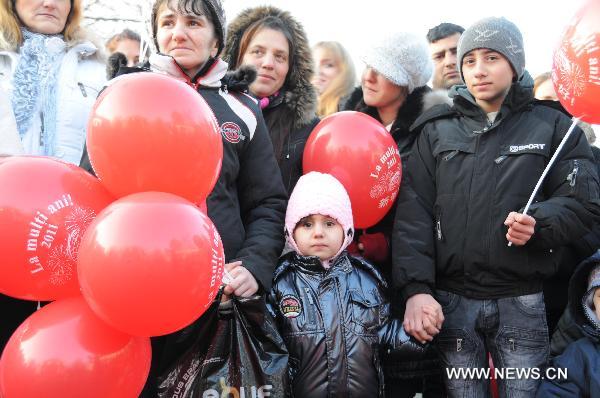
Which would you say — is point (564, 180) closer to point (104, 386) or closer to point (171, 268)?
point (171, 268)

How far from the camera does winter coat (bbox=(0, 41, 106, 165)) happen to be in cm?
294

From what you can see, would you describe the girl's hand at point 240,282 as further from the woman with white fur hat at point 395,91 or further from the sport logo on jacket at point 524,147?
the sport logo on jacket at point 524,147

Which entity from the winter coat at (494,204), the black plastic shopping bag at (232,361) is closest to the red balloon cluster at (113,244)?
the black plastic shopping bag at (232,361)

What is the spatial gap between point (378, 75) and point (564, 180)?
49.6 inches

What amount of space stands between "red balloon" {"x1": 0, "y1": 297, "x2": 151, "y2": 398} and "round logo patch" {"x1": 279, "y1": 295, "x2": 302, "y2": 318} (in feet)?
2.76

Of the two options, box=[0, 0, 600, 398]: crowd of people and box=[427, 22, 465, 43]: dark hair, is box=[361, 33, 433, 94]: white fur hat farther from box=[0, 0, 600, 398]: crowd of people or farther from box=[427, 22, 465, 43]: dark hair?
box=[427, 22, 465, 43]: dark hair

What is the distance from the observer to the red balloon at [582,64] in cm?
245

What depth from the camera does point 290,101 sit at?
3.39 meters

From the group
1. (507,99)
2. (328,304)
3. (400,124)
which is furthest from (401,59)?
(328,304)

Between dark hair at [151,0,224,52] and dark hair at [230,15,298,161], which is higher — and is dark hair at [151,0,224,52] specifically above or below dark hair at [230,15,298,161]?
above

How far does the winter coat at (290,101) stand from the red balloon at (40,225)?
1484 millimetres

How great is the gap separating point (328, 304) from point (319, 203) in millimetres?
457
